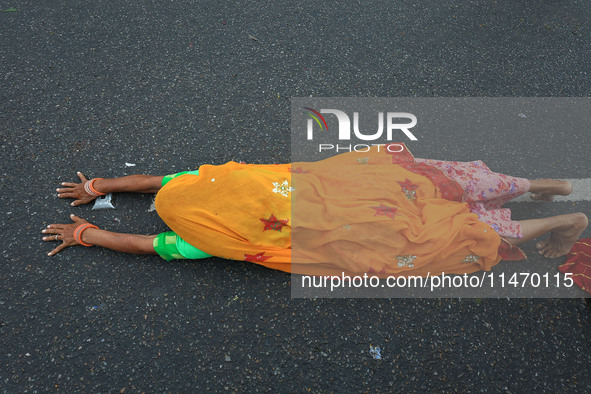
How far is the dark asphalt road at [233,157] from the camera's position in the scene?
1.79 metres

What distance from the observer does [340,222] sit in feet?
5.89

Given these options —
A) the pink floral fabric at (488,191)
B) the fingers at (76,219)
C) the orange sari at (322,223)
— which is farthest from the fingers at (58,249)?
the pink floral fabric at (488,191)

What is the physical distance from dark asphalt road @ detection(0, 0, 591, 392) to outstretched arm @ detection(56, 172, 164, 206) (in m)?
0.07

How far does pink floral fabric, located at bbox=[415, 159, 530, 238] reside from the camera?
1942mm

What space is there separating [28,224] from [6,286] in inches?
13.3

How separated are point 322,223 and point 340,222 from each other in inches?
3.5

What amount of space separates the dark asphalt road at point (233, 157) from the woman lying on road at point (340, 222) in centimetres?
19

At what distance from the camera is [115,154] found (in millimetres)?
2305

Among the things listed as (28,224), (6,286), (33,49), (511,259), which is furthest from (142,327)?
(33,49)

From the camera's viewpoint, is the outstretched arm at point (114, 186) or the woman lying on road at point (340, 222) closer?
the woman lying on road at point (340, 222)

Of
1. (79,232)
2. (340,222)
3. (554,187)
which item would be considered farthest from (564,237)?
(79,232)

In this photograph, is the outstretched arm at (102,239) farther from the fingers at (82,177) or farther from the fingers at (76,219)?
the fingers at (82,177)

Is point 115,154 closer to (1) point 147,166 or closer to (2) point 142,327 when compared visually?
(1) point 147,166

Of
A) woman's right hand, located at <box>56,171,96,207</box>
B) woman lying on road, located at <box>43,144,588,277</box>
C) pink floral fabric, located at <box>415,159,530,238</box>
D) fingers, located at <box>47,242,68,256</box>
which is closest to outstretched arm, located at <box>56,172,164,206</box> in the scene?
woman's right hand, located at <box>56,171,96,207</box>
